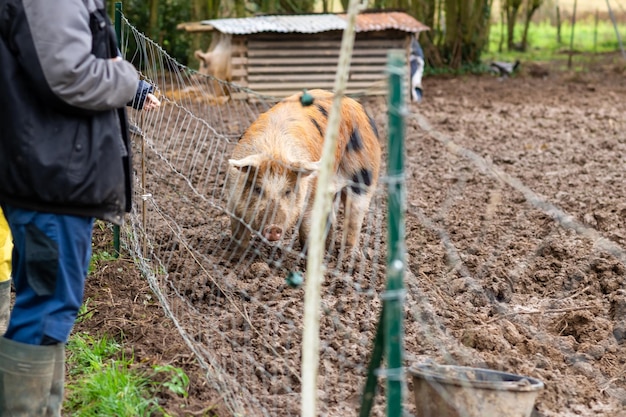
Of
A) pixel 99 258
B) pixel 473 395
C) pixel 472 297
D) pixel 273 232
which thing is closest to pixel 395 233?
pixel 473 395

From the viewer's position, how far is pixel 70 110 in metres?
2.97

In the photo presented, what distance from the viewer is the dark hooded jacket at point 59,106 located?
2854 millimetres

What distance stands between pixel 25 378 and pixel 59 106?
860 mm

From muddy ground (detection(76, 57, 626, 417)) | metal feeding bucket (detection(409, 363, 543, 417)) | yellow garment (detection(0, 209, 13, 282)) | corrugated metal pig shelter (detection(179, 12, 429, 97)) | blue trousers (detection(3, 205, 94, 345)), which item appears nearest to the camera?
blue trousers (detection(3, 205, 94, 345))

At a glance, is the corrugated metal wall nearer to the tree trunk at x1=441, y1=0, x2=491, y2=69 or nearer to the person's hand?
the tree trunk at x1=441, y1=0, x2=491, y2=69

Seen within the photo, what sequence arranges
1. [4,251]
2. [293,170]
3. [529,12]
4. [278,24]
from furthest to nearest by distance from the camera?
1. [529,12]
2. [278,24]
3. [293,170]
4. [4,251]

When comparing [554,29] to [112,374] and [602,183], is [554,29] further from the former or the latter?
[112,374]

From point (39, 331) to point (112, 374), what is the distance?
807mm

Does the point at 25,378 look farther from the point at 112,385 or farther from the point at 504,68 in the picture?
the point at 504,68

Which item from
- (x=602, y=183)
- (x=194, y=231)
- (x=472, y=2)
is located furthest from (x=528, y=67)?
(x=194, y=231)

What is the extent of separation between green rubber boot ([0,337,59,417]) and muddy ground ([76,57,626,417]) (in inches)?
23.5

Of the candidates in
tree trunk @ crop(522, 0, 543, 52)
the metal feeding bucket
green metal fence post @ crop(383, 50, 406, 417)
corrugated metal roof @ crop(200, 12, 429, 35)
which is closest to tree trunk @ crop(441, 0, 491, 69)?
tree trunk @ crop(522, 0, 543, 52)

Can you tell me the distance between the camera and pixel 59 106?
2.94 m

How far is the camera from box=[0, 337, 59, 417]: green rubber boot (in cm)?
300
